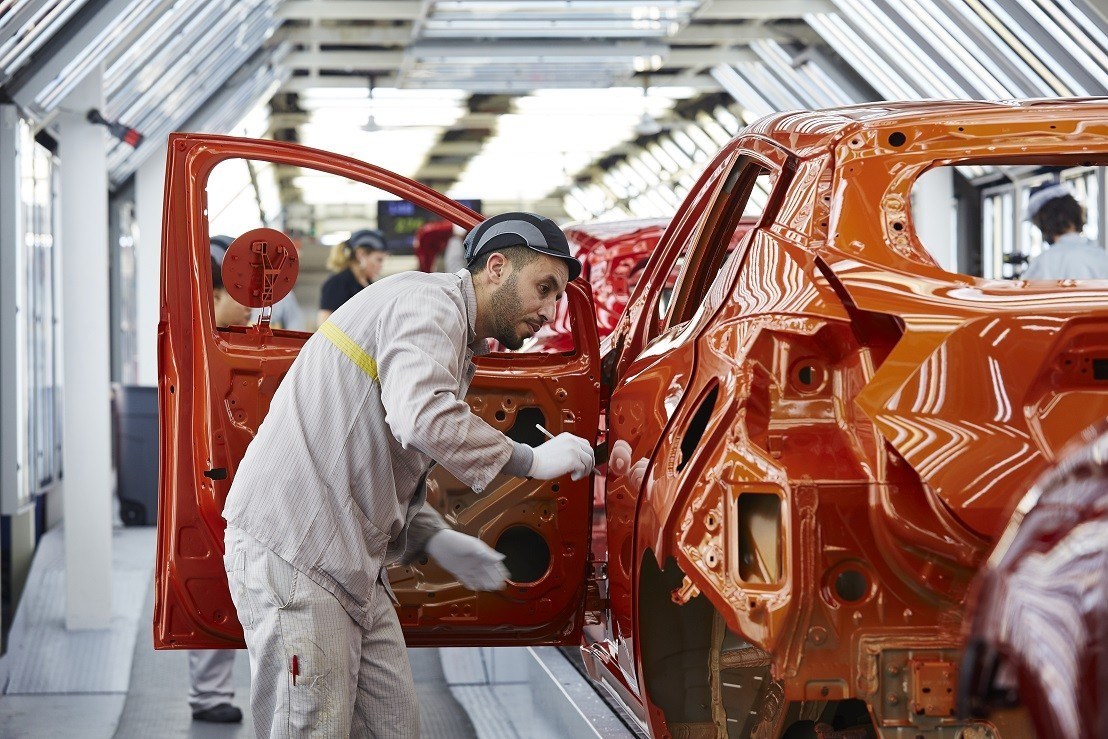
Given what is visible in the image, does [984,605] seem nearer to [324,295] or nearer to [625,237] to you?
[625,237]

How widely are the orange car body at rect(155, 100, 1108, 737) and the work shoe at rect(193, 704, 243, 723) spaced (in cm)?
223

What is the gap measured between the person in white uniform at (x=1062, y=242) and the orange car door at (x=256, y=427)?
9.91ft

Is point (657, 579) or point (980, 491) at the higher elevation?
point (980, 491)

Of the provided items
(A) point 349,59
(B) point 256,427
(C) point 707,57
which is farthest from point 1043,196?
(A) point 349,59

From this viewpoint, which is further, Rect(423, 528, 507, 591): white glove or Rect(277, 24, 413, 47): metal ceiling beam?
Rect(277, 24, 413, 47): metal ceiling beam

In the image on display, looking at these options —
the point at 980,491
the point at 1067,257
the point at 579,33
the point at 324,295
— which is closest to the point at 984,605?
the point at 980,491

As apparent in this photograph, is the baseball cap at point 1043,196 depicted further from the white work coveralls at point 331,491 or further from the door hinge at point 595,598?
the white work coveralls at point 331,491

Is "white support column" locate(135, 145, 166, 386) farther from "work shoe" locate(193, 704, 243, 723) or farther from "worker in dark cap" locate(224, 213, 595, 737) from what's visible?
"worker in dark cap" locate(224, 213, 595, 737)

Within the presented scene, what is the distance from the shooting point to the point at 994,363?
105 inches

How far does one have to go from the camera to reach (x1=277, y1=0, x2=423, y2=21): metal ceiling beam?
1241 cm

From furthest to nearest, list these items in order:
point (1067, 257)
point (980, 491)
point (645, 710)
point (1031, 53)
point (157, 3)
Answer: point (1031, 53) < point (157, 3) < point (1067, 257) < point (645, 710) < point (980, 491)

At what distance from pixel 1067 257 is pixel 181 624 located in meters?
4.17

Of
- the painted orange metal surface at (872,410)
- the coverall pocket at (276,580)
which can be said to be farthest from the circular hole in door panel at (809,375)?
the coverall pocket at (276,580)

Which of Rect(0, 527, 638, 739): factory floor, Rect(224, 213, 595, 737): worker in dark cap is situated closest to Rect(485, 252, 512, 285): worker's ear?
Rect(224, 213, 595, 737): worker in dark cap
